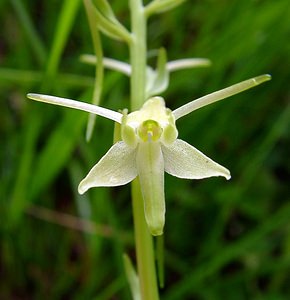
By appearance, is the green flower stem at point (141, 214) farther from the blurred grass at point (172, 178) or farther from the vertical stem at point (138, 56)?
the blurred grass at point (172, 178)

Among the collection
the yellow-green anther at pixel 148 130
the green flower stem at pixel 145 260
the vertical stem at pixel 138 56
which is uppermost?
the vertical stem at pixel 138 56

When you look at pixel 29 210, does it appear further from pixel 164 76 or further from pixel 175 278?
pixel 164 76

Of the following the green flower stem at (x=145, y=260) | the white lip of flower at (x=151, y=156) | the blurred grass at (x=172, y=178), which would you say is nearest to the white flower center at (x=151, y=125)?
the white lip of flower at (x=151, y=156)

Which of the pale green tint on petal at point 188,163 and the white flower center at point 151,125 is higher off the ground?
the white flower center at point 151,125

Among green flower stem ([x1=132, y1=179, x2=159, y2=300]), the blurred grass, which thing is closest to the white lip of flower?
green flower stem ([x1=132, y1=179, x2=159, y2=300])

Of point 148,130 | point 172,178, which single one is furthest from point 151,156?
point 172,178

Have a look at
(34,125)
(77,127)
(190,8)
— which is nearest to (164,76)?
(77,127)
